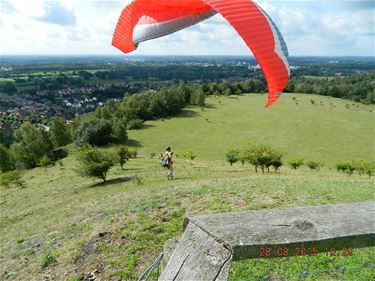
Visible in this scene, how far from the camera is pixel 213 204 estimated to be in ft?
39.6

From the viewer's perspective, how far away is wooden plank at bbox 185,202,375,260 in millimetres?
1974

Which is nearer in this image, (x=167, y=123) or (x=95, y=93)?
(x=167, y=123)

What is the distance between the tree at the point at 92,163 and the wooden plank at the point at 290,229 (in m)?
23.2

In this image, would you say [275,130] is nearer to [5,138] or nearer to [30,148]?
[30,148]

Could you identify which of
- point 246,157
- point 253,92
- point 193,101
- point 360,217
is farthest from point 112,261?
point 253,92

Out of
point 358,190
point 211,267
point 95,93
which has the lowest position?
point 95,93

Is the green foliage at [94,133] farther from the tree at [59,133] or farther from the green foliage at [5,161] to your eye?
the green foliage at [5,161]

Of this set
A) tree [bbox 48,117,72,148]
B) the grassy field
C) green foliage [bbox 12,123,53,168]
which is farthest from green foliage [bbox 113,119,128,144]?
the grassy field

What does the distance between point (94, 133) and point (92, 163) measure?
3402 centimetres

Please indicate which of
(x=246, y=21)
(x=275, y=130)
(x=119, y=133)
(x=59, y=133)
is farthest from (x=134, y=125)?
(x=246, y=21)

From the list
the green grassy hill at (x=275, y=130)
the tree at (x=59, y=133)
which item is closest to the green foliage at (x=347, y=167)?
the green grassy hill at (x=275, y=130)

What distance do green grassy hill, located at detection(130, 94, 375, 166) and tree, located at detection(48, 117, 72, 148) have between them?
11.2m

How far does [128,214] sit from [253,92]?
344 ft

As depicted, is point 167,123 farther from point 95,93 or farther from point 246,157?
point 95,93
